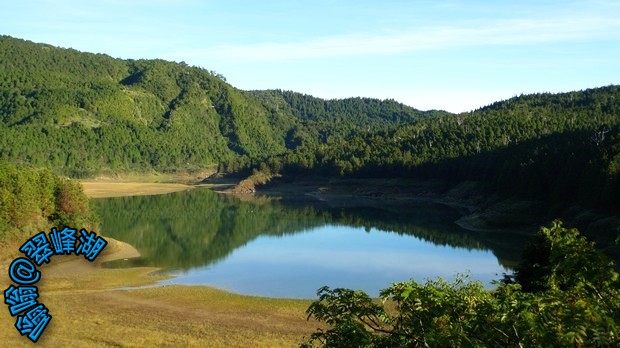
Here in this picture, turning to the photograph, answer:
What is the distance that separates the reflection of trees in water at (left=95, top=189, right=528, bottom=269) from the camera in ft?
275

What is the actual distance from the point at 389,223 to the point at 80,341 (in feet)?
279

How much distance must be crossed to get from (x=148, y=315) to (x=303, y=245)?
149ft

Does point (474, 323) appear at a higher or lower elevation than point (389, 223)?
higher

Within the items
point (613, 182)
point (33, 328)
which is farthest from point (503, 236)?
point (33, 328)

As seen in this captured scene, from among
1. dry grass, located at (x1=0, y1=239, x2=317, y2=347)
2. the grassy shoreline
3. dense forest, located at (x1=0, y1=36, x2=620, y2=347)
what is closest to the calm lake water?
dense forest, located at (x1=0, y1=36, x2=620, y2=347)

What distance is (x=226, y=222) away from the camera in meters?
116

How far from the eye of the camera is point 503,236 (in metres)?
91.3

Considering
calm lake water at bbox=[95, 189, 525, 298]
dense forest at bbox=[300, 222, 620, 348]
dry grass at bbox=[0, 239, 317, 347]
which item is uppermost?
dense forest at bbox=[300, 222, 620, 348]

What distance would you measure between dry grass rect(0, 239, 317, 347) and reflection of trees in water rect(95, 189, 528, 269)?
14130 millimetres

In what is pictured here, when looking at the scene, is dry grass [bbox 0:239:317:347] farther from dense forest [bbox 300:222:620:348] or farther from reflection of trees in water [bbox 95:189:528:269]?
dense forest [bbox 300:222:620:348]

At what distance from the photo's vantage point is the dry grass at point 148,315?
3741 cm

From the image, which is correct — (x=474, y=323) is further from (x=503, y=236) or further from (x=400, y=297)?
(x=503, y=236)

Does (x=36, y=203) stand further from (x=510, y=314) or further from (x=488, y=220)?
(x=488, y=220)

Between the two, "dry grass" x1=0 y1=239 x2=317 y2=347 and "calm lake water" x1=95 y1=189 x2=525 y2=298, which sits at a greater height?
"dry grass" x1=0 y1=239 x2=317 y2=347
